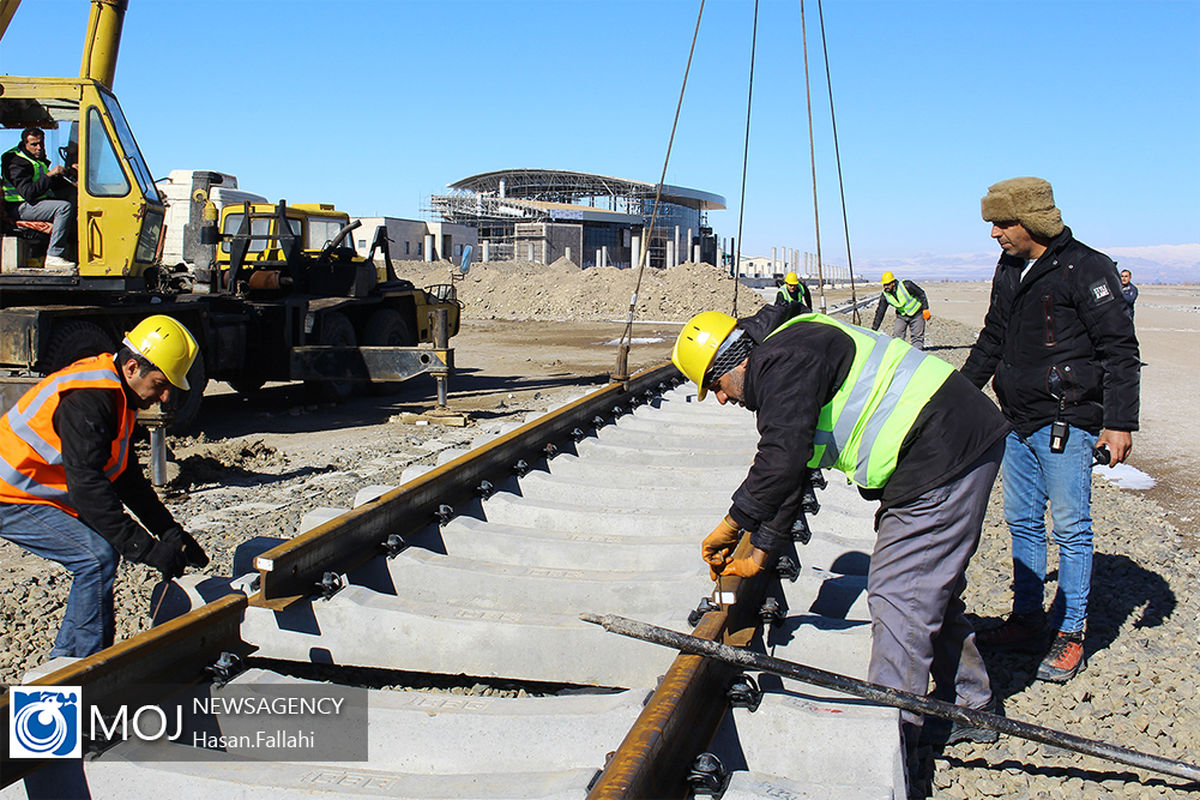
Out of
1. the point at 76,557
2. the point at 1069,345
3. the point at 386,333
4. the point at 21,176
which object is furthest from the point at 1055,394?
the point at 386,333

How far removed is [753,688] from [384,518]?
6.81 ft

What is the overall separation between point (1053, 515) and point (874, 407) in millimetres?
1701

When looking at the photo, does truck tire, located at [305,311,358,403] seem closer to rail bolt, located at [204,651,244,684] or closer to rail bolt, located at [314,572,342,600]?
rail bolt, located at [314,572,342,600]

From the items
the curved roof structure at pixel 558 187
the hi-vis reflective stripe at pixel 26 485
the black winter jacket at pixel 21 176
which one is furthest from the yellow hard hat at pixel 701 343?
the curved roof structure at pixel 558 187

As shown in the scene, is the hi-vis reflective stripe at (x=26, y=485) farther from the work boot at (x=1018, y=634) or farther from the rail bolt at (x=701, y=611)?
the work boot at (x=1018, y=634)

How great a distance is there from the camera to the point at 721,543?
10.3ft

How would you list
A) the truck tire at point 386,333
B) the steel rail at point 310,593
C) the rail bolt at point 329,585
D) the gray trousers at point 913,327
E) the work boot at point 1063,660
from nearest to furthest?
the steel rail at point 310,593 < the rail bolt at point 329,585 < the work boot at point 1063,660 < the truck tire at point 386,333 < the gray trousers at point 913,327

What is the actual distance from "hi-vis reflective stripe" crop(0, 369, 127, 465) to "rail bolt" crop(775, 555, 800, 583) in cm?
275

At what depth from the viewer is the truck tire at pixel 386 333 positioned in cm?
1319

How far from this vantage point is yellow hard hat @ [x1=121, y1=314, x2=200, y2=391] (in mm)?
3582

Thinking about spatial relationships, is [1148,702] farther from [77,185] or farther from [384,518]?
[77,185]

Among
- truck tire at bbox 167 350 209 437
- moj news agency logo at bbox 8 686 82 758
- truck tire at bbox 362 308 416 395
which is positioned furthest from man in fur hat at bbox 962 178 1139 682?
truck tire at bbox 362 308 416 395

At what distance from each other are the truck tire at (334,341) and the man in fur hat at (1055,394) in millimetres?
9340

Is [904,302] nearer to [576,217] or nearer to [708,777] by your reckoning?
[708,777]
